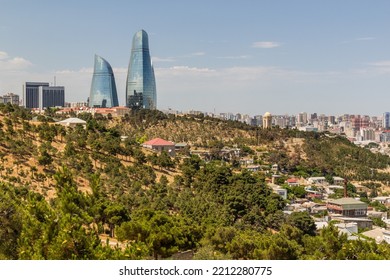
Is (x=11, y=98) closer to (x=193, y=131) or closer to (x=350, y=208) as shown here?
(x=193, y=131)

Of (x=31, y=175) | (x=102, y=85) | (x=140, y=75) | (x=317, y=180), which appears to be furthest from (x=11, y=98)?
(x=31, y=175)

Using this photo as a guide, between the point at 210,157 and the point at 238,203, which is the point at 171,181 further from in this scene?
the point at 210,157

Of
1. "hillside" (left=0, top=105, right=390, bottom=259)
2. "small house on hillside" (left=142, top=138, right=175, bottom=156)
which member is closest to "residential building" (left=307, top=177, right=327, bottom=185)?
"hillside" (left=0, top=105, right=390, bottom=259)

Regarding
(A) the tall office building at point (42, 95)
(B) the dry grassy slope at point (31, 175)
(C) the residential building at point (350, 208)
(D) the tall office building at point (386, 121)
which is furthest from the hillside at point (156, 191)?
(D) the tall office building at point (386, 121)

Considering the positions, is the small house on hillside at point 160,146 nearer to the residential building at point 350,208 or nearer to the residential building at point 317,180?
the residential building at point 317,180

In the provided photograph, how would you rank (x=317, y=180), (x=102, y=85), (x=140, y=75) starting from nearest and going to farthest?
(x=317, y=180) < (x=140, y=75) < (x=102, y=85)
